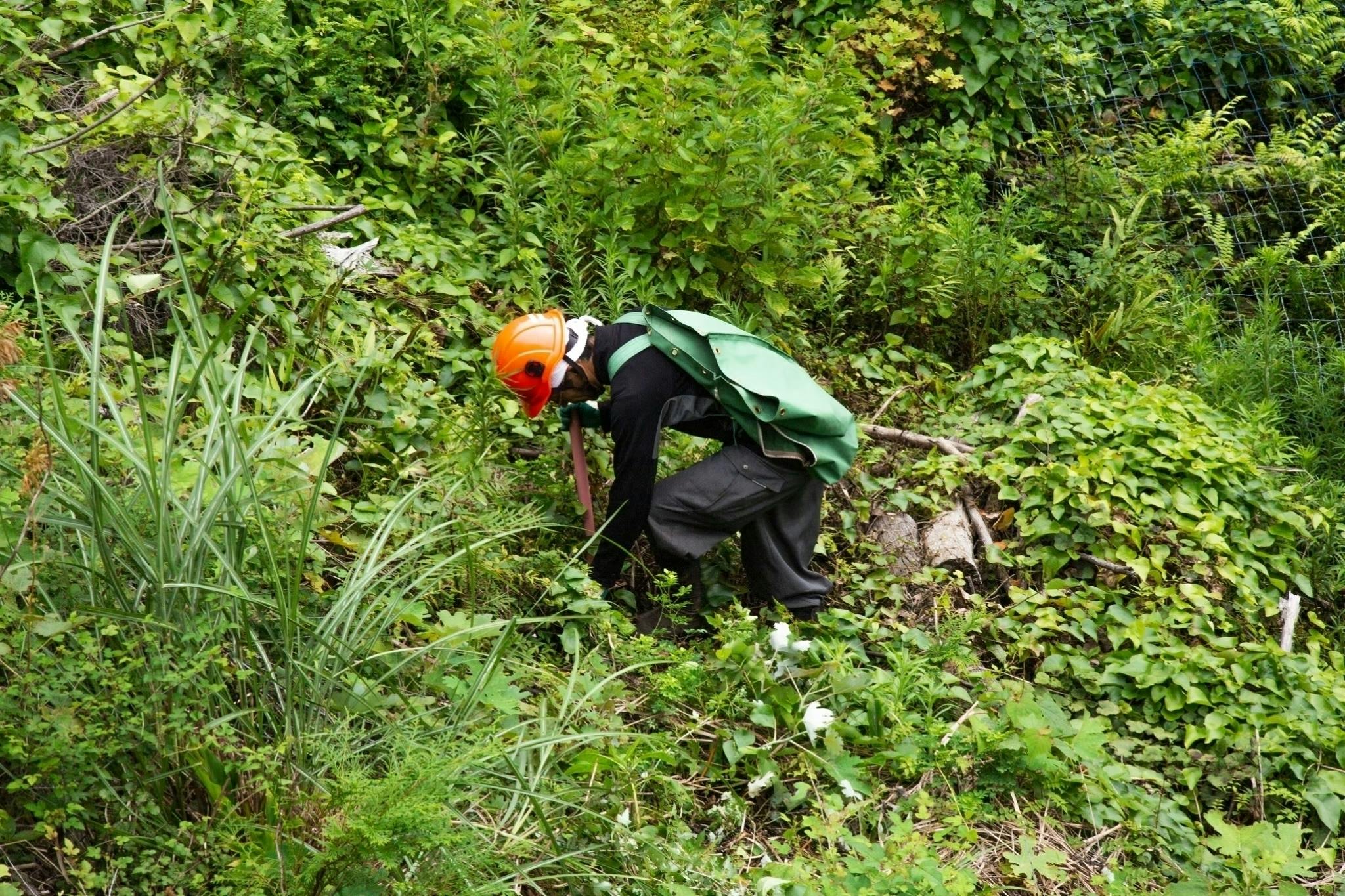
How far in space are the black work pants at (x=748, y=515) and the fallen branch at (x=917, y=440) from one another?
3.89 feet

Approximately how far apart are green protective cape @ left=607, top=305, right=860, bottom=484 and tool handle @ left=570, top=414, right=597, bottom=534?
29 centimetres

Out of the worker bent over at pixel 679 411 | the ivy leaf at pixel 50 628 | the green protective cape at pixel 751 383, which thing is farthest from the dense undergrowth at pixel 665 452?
the green protective cape at pixel 751 383

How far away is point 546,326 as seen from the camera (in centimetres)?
443

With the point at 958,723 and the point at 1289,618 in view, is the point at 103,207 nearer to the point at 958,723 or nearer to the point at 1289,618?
the point at 958,723

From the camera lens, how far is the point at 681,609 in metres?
4.64

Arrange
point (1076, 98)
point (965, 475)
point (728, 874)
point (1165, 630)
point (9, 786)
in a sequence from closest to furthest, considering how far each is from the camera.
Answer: point (9, 786) < point (728, 874) < point (1165, 630) < point (965, 475) < point (1076, 98)

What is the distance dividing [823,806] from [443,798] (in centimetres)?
136

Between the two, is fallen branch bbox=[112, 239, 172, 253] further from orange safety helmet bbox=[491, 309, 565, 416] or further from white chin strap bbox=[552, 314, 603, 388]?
white chin strap bbox=[552, 314, 603, 388]

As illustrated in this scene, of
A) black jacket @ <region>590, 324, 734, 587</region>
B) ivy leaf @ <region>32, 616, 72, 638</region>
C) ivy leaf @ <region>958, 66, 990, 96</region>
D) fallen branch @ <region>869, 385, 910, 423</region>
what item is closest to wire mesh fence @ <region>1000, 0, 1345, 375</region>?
ivy leaf @ <region>958, 66, 990, 96</region>

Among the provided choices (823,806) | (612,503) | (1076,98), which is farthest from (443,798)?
(1076,98)

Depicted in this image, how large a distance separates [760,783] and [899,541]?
1799 mm

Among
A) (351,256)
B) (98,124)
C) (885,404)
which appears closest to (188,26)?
(98,124)

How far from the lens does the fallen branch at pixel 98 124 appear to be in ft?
14.3

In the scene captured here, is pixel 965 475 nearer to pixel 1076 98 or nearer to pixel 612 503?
pixel 612 503
